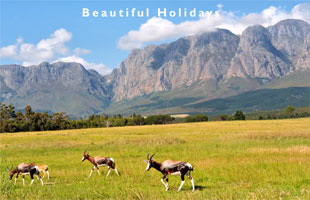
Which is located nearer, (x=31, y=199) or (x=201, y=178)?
(x=31, y=199)

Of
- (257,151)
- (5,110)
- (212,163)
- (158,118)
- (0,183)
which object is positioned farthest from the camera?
(158,118)

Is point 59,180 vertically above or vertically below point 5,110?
below

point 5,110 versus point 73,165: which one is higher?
point 5,110

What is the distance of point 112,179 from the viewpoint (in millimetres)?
18969

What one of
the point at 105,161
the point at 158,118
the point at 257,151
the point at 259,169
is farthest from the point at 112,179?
the point at 158,118

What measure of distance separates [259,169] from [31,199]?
13195 mm

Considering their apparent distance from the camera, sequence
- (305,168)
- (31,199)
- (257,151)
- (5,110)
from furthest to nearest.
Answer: (5,110)
(257,151)
(305,168)
(31,199)

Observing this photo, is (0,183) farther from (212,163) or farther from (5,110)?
(5,110)

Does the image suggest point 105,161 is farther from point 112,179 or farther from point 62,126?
point 62,126

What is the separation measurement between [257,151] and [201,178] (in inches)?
505

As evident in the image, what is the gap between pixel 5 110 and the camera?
120500 mm

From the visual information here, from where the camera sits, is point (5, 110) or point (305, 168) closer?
point (305, 168)

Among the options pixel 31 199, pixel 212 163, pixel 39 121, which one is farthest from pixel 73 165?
pixel 39 121

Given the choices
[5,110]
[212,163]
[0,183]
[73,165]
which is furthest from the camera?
[5,110]
